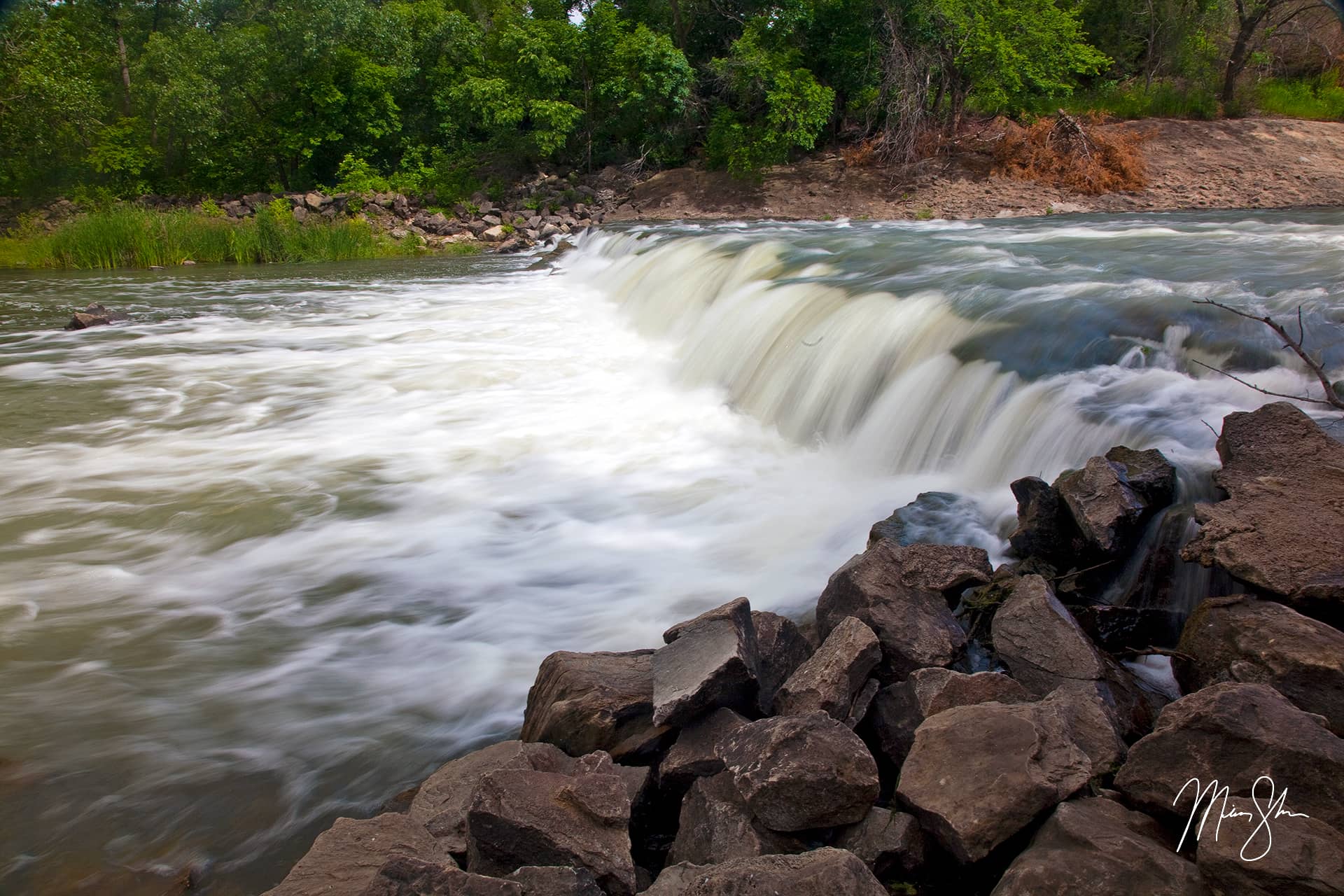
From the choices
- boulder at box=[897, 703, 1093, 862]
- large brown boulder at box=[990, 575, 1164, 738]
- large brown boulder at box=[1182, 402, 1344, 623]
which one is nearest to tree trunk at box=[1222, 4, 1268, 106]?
large brown boulder at box=[1182, 402, 1344, 623]

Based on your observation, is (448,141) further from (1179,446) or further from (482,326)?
(1179,446)

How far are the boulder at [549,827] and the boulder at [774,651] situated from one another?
0.74 metres

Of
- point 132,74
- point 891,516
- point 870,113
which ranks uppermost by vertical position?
point 132,74

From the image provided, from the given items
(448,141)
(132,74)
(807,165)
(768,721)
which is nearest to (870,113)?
(807,165)

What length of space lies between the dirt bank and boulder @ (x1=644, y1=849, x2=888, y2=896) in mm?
18571

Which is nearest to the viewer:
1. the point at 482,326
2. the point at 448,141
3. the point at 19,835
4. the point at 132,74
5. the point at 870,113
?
the point at 19,835

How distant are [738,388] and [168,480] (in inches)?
179

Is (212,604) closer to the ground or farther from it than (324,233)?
closer to the ground

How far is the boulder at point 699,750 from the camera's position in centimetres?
258

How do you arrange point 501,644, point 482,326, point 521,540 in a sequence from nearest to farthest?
point 501,644, point 521,540, point 482,326

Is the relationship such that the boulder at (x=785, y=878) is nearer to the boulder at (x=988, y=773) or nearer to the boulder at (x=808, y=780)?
the boulder at (x=808, y=780)

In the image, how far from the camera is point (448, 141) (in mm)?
29031

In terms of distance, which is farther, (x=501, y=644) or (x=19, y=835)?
(x=501, y=644)

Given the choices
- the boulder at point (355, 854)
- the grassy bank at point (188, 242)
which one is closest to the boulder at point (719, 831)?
the boulder at point (355, 854)
